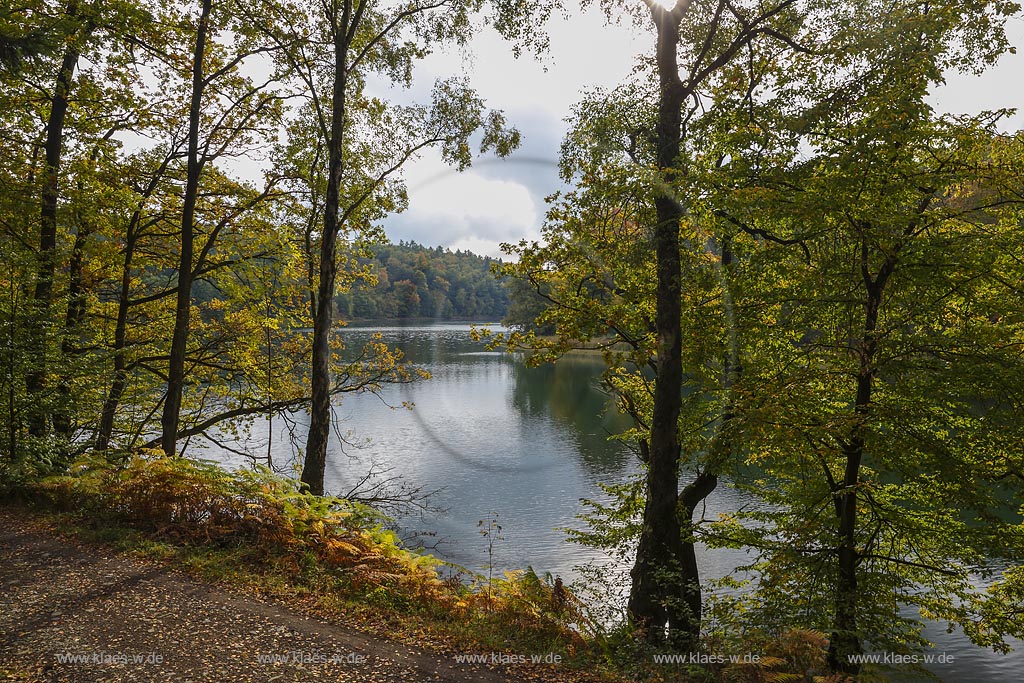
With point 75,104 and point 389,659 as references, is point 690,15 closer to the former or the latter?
point 389,659

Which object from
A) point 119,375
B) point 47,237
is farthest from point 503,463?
point 47,237

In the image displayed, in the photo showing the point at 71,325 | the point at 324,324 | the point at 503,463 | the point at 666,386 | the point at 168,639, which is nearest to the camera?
the point at 168,639

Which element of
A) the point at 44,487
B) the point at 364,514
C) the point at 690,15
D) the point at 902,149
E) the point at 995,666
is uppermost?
the point at 690,15

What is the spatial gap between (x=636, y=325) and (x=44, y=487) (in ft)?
31.4

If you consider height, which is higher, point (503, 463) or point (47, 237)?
point (47, 237)

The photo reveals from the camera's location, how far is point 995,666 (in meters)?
10.6

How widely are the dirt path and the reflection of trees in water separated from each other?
9695mm

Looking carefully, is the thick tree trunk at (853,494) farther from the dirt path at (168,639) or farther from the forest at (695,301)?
the dirt path at (168,639)

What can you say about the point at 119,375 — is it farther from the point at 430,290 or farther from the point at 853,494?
the point at 430,290

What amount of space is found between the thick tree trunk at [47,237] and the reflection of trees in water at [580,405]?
423 inches

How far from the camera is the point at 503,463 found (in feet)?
76.8

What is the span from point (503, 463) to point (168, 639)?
62.6 ft

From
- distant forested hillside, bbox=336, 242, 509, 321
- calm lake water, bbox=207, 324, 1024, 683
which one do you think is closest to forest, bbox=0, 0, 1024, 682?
calm lake water, bbox=207, 324, 1024, 683

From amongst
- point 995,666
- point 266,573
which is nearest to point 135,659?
point 266,573
